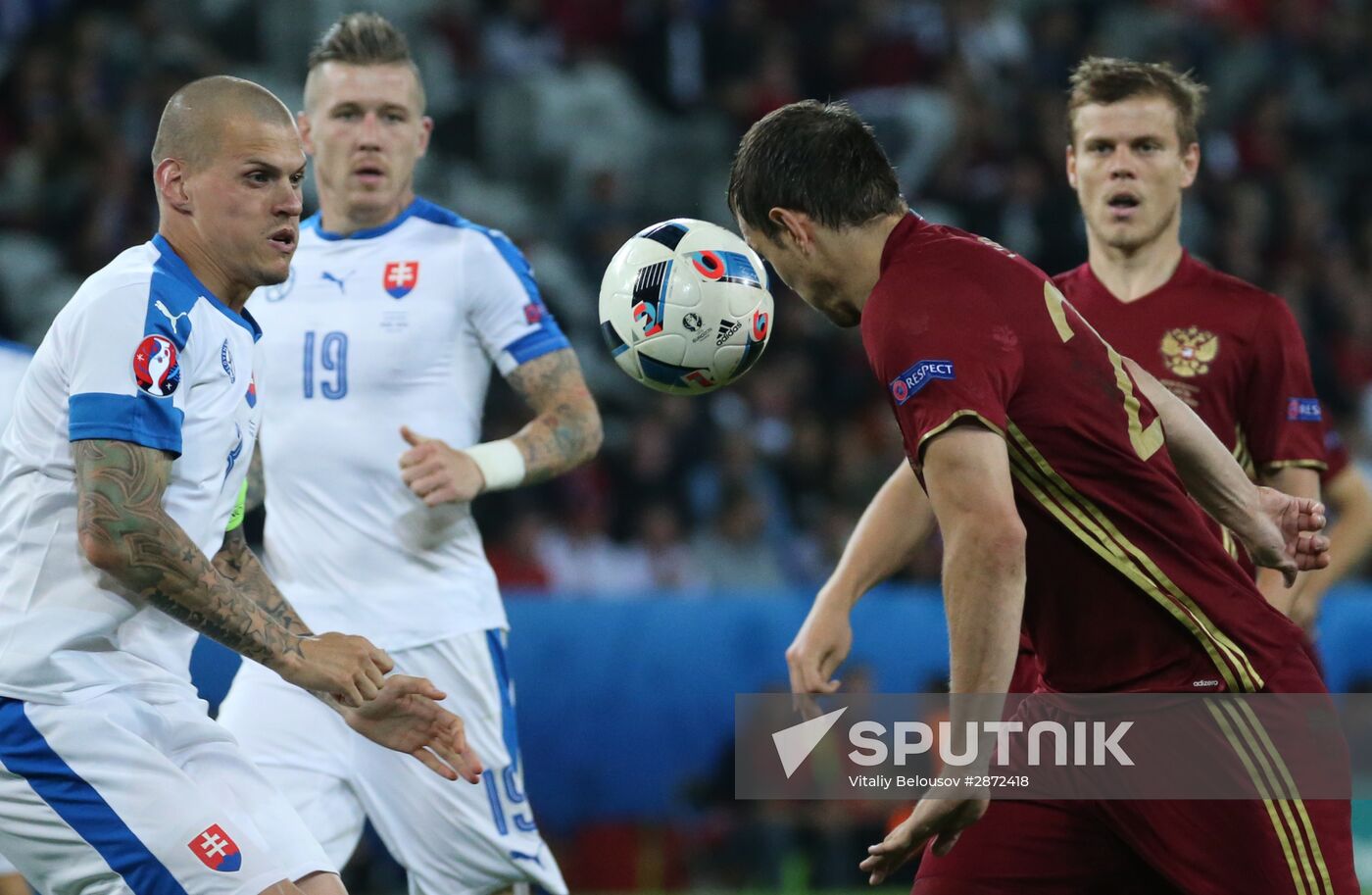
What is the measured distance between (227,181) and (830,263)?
57.9 inches

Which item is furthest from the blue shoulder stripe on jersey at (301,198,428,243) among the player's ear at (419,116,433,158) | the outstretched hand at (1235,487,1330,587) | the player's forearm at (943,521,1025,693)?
the outstretched hand at (1235,487,1330,587)

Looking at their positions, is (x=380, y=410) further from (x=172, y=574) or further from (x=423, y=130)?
(x=172, y=574)

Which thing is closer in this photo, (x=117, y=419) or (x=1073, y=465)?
(x=117, y=419)

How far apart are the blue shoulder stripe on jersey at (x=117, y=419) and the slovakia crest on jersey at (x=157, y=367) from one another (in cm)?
3

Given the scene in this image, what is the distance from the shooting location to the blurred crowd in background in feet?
37.2

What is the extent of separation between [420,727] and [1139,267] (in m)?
3.08

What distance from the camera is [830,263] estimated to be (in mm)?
3996

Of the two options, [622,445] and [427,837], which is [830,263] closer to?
[427,837]

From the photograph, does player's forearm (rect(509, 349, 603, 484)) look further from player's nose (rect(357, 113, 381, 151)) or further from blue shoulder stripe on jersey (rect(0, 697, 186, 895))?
blue shoulder stripe on jersey (rect(0, 697, 186, 895))

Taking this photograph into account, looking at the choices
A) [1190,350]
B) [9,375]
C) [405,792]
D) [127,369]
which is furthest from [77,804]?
[1190,350]

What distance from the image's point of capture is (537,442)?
5555 millimetres

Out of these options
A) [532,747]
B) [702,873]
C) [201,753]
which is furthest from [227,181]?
[702,873]

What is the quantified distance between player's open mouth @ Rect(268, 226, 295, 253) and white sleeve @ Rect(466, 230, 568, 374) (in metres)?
1.47

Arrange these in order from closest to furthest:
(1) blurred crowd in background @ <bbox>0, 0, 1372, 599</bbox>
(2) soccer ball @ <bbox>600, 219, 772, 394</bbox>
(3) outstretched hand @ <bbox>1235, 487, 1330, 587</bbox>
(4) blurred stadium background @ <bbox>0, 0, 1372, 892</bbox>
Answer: (3) outstretched hand @ <bbox>1235, 487, 1330, 587</bbox>
(2) soccer ball @ <bbox>600, 219, 772, 394</bbox>
(4) blurred stadium background @ <bbox>0, 0, 1372, 892</bbox>
(1) blurred crowd in background @ <bbox>0, 0, 1372, 599</bbox>
